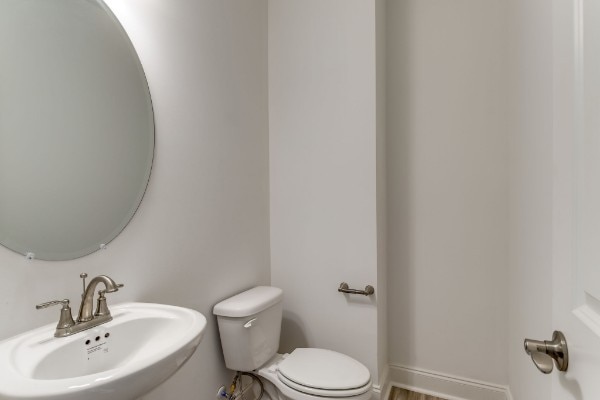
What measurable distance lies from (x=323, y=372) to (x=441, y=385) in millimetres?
940

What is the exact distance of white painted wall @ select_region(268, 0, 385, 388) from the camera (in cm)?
183

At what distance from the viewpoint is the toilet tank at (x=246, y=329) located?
1.52 meters

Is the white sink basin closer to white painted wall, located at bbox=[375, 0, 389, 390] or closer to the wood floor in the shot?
white painted wall, located at bbox=[375, 0, 389, 390]

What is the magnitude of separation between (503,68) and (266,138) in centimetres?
138

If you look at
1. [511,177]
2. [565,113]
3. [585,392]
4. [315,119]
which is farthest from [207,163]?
[511,177]

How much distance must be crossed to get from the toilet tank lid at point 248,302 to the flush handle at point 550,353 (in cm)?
113

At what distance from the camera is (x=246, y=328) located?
1.52 meters

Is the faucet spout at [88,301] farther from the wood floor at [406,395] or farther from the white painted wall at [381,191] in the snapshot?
the wood floor at [406,395]

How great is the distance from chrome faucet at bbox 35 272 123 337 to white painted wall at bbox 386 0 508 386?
1598 mm

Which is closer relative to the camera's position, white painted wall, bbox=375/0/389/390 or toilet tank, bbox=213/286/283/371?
toilet tank, bbox=213/286/283/371

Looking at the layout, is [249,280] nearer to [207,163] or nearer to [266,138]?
[207,163]

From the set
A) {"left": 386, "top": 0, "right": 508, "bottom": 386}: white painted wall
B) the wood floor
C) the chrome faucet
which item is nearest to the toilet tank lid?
the chrome faucet

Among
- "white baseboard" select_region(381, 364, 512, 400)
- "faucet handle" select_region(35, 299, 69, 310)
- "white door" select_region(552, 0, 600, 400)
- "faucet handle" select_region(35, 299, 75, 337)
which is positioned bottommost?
"white baseboard" select_region(381, 364, 512, 400)

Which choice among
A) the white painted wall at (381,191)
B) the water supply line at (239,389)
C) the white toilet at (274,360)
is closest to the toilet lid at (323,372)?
the white toilet at (274,360)
